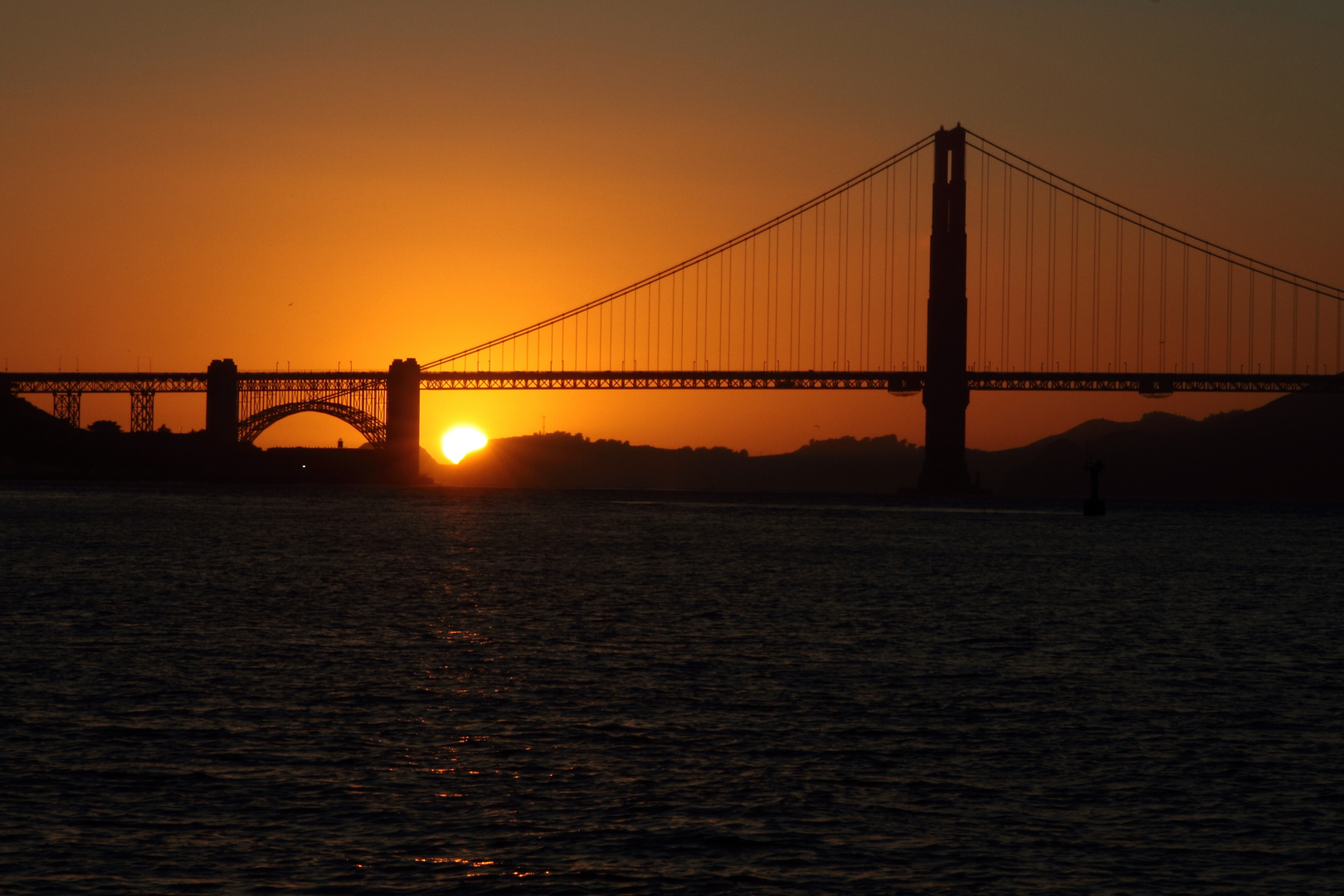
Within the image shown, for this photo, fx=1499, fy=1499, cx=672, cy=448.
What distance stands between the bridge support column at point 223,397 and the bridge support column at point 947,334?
3082 inches

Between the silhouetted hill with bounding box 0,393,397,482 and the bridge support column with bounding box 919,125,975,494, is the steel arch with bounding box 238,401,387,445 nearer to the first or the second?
the silhouetted hill with bounding box 0,393,397,482

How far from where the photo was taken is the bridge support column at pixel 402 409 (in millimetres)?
158250

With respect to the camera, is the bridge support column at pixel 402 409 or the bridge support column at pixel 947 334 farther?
the bridge support column at pixel 402 409

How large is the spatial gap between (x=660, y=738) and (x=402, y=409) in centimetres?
14653

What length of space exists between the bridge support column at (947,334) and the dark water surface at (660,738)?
88672 millimetres

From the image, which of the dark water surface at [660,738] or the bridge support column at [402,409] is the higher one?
the bridge support column at [402,409]

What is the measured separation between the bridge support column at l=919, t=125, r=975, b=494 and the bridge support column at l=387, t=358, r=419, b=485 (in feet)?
183

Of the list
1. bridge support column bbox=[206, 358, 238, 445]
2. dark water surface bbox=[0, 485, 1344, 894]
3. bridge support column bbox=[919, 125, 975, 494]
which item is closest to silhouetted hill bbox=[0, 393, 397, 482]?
bridge support column bbox=[206, 358, 238, 445]

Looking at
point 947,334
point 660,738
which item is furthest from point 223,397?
point 660,738

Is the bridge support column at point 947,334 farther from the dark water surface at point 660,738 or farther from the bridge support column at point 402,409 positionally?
the dark water surface at point 660,738

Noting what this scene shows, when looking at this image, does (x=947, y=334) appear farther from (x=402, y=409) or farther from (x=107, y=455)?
(x=107, y=455)

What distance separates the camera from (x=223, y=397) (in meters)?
166

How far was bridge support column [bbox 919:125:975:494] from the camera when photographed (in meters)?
129

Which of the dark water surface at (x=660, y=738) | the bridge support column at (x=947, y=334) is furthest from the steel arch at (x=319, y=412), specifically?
the dark water surface at (x=660, y=738)
